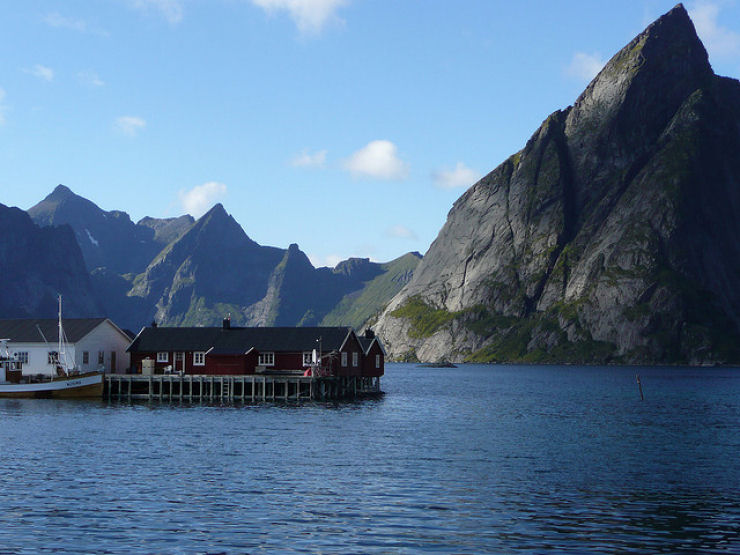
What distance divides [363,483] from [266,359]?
66.9m

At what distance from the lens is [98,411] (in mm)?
92125

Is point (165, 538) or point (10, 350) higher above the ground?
point (10, 350)

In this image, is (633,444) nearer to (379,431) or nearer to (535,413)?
(379,431)

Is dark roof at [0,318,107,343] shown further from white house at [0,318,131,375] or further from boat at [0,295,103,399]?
boat at [0,295,103,399]

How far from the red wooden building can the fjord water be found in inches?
840

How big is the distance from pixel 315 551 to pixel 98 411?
66.4 meters

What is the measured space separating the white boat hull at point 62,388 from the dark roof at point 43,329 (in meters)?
5.15

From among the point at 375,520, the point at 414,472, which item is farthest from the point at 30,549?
the point at 414,472

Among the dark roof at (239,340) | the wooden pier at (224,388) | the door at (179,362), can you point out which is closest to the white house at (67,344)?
the dark roof at (239,340)

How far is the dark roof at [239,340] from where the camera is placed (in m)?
112

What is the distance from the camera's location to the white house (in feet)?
362

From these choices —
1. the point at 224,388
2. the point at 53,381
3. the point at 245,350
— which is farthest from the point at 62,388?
the point at 245,350

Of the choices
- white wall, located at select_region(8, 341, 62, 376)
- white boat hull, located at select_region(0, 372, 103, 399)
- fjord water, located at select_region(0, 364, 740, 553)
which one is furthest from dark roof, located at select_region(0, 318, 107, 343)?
fjord water, located at select_region(0, 364, 740, 553)

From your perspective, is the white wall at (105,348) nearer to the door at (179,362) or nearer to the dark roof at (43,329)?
the dark roof at (43,329)
